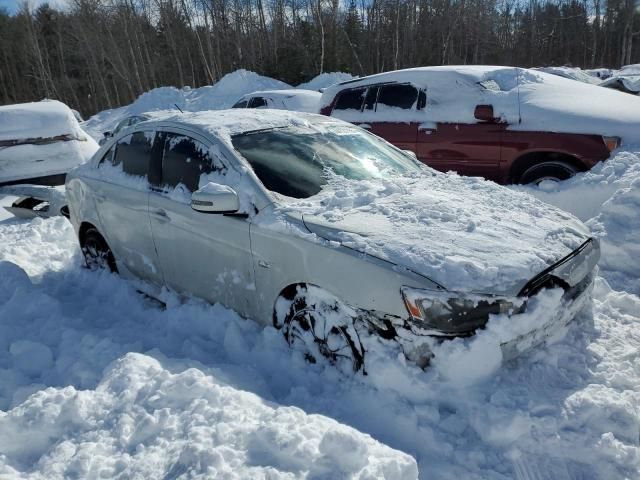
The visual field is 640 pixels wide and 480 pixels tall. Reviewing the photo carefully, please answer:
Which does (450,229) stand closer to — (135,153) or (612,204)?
(135,153)

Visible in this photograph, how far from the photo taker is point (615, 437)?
2.28 metres

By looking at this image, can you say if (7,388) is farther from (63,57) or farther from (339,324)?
(63,57)

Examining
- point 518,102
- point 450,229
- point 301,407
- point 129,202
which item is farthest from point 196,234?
point 518,102

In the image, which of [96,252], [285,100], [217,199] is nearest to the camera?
[217,199]

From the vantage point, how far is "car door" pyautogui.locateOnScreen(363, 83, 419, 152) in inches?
258

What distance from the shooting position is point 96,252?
4.66 m

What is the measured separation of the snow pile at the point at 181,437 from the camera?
1.96 meters

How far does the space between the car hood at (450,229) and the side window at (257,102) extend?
1051 cm

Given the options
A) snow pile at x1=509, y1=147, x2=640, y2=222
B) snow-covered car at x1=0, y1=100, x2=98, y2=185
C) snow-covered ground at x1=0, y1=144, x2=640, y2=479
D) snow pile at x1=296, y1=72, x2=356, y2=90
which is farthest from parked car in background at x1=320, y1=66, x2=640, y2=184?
snow pile at x1=296, y1=72, x2=356, y2=90

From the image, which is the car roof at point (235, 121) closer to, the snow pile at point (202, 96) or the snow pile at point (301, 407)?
the snow pile at point (301, 407)

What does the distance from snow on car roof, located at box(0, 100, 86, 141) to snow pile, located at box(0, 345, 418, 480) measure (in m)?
6.44

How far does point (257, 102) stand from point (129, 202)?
1011 centimetres

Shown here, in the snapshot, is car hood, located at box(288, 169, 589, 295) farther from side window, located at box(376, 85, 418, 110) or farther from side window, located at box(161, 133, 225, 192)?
side window, located at box(376, 85, 418, 110)

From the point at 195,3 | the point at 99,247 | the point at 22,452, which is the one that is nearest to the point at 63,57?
the point at 195,3
